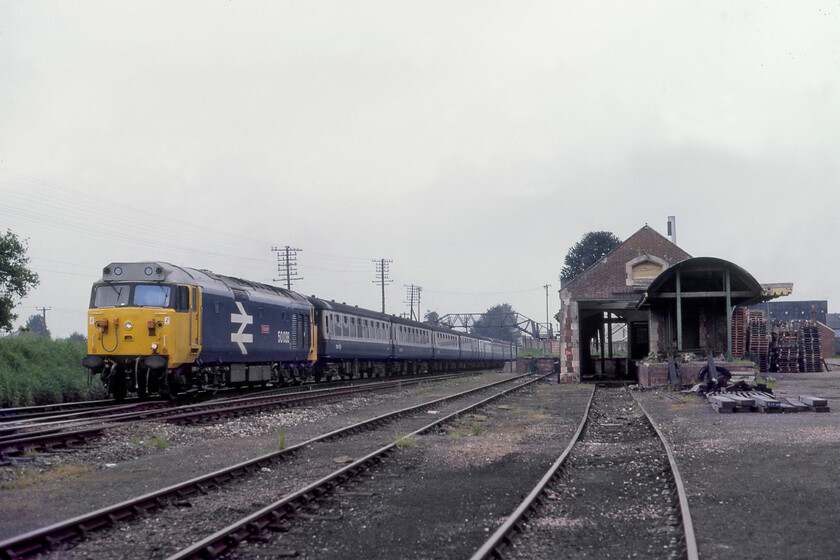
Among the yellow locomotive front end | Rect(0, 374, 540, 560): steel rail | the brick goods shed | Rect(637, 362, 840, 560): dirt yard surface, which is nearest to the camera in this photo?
Rect(0, 374, 540, 560): steel rail

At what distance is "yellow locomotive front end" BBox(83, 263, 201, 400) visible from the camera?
16.9 m

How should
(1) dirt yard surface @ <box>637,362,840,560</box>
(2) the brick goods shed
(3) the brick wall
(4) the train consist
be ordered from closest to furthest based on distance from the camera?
(1) dirt yard surface @ <box>637,362,840,560</box>, (4) the train consist, (2) the brick goods shed, (3) the brick wall

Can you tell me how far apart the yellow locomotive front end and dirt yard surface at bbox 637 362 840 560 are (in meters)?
10.2

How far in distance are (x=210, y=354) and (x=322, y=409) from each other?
3015mm

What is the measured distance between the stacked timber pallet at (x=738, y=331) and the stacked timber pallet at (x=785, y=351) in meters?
6.92

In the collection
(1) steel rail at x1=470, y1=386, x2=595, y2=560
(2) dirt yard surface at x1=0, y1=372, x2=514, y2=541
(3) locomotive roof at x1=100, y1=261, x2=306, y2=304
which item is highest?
(3) locomotive roof at x1=100, y1=261, x2=306, y2=304

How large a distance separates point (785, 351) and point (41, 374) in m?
33.6

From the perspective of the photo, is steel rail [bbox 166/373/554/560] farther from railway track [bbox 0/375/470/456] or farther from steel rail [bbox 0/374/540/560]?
railway track [bbox 0/375/470/456]

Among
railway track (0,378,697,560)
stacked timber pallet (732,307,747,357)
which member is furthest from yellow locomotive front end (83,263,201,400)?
stacked timber pallet (732,307,747,357)

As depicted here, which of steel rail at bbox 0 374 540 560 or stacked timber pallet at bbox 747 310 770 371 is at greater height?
stacked timber pallet at bbox 747 310 770 371

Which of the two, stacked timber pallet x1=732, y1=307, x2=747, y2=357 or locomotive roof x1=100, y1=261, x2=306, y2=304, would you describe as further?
stacked timber pallet x1=732, y1=307, x2=747, y2=357

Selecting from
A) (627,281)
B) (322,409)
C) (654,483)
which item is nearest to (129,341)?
(322,409)

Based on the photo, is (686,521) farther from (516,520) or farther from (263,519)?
(263,519)

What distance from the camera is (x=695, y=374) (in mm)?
24344
